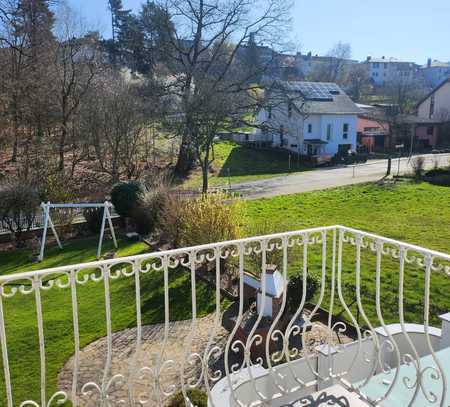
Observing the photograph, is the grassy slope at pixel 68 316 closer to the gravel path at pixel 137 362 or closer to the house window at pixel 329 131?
the gravel path at pixel 137 362

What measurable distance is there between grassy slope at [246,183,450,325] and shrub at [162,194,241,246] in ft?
2.79

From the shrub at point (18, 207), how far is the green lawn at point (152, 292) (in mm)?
1097

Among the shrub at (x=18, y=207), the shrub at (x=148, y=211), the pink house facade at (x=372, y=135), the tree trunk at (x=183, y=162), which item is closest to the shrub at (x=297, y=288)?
the shrub at (x=148, y=211)

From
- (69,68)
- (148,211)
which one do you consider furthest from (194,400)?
(69,68)

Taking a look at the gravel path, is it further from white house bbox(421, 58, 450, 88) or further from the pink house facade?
white house bbox(421, 58, 450, 88)

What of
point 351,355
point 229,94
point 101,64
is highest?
point 101,64

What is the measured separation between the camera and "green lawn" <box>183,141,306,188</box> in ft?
79.0

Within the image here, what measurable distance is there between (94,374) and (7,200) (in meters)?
7.69

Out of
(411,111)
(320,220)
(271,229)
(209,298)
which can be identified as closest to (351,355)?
(209,298)

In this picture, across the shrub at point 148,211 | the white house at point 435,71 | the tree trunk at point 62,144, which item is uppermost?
the white house at point 435,71

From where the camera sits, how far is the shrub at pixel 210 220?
7.88 meters

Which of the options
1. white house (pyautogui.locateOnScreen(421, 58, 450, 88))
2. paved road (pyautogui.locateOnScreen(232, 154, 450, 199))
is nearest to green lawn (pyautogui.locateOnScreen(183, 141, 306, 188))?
paved road (pyautogui.locateOnScreen(232, 154, 450, 199))

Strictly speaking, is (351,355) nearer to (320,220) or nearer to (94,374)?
(94,374)

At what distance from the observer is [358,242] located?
266 centimetres
